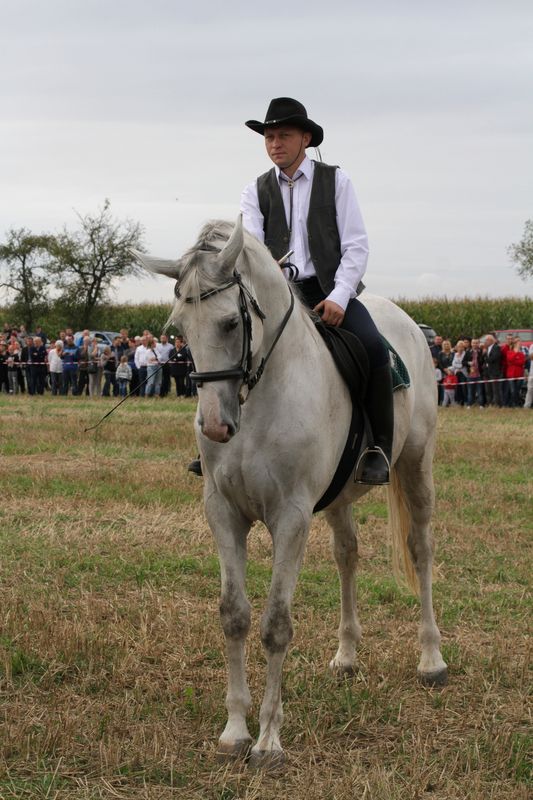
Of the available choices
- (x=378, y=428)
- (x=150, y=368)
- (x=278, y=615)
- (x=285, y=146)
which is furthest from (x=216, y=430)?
(x=150, y=368)

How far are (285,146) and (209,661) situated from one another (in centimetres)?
311

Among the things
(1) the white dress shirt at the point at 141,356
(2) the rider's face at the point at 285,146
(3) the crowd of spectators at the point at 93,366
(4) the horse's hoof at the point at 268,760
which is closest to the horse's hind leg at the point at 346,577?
(4) the horse's hoof at the point at 268,760

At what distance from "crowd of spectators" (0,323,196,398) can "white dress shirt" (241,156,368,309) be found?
2238 centimetres

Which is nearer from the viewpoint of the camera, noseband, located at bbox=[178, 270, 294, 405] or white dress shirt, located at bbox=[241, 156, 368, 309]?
noseband, located at bbox=[178, 270, 294, 405]

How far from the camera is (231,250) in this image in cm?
445

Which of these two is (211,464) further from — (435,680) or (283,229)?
(435,680)

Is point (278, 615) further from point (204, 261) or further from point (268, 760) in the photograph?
point (204, 261)

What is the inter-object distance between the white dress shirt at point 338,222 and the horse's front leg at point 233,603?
1.48 meters

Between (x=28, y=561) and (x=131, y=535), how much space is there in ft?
4.03

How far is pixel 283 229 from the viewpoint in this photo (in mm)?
5781

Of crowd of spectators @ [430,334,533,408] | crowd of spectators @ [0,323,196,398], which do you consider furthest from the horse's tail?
crowd of spectators @ [0,323,196,398]

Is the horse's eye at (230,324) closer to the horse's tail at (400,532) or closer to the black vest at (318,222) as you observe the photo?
the black vest at (318,222)

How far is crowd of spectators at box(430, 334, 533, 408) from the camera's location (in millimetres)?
26531

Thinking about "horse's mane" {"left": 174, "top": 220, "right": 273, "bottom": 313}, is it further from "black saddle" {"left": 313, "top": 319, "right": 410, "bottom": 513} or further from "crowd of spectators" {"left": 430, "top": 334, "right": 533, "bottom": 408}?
"crowd of spectators" {"left": 430, "top": 334, "right": 533, "bottom": 408}
